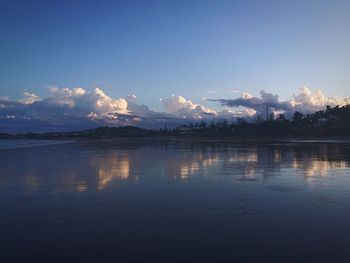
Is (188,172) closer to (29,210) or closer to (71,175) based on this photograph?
(71,175)

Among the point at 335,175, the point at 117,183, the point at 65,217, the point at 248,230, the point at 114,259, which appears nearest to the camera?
the point at 114,259

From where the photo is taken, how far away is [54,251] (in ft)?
27.8

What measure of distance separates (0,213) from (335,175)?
1549 centimetres

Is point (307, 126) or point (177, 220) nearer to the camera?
point (177, 220)

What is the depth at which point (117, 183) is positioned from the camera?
18688mm

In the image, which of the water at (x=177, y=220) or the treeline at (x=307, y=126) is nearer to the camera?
the water at (x=177, y=220)

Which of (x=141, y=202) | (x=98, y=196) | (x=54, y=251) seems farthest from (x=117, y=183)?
(x=54, y=251)

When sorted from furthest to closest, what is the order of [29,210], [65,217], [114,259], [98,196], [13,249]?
[98,196]
[29,210]
[65,217]
[13,249]
[114,259]

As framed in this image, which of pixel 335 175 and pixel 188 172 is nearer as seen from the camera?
pixel 335 175

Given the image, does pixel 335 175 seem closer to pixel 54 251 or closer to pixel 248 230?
pixel 248 230

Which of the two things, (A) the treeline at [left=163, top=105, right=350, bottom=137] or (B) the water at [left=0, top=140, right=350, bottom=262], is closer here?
(B) the water at [left=0, top=140, right=350, bottom=262]

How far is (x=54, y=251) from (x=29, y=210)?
179 inches

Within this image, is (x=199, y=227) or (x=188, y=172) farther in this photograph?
(x=188, y=172)

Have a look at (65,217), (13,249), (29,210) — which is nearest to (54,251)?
(13,249)
